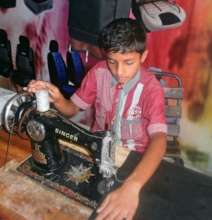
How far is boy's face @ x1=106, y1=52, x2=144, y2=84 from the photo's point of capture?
141 centimetres

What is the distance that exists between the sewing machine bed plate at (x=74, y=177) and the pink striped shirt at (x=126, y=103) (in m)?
0.24

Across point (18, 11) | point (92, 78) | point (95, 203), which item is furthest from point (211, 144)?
point (18, 11)

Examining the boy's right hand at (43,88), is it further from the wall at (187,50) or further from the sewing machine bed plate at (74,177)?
the wall at (187,50)

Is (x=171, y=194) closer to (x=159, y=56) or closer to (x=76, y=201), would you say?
(x=76, y=201)

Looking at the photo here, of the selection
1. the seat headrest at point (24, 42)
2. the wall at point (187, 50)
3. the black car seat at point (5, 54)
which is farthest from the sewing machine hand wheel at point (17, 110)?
the black car seat at point (5, 54)

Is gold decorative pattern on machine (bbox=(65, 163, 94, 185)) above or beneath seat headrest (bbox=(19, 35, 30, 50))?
beneath

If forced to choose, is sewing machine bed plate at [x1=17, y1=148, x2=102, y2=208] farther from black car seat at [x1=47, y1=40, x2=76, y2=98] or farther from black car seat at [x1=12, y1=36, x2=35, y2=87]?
Result: black car seat at [x1=12, y1=36, x2=35, y2=87]

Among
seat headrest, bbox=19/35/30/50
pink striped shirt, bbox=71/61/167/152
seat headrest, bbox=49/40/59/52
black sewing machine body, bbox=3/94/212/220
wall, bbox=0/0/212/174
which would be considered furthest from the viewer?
seat headrest, bbox=19/35/30/50

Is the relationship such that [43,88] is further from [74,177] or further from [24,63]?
[24,63]

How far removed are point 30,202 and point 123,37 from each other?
0.72m

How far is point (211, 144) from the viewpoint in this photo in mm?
2084

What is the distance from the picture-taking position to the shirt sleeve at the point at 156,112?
1.47 metres

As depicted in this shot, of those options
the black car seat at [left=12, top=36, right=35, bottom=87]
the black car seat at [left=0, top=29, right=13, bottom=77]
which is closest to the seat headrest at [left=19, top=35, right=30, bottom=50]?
the black car seat at [left=12, top=36, right=35, bottom=87]

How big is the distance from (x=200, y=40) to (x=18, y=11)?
4.06 feet
